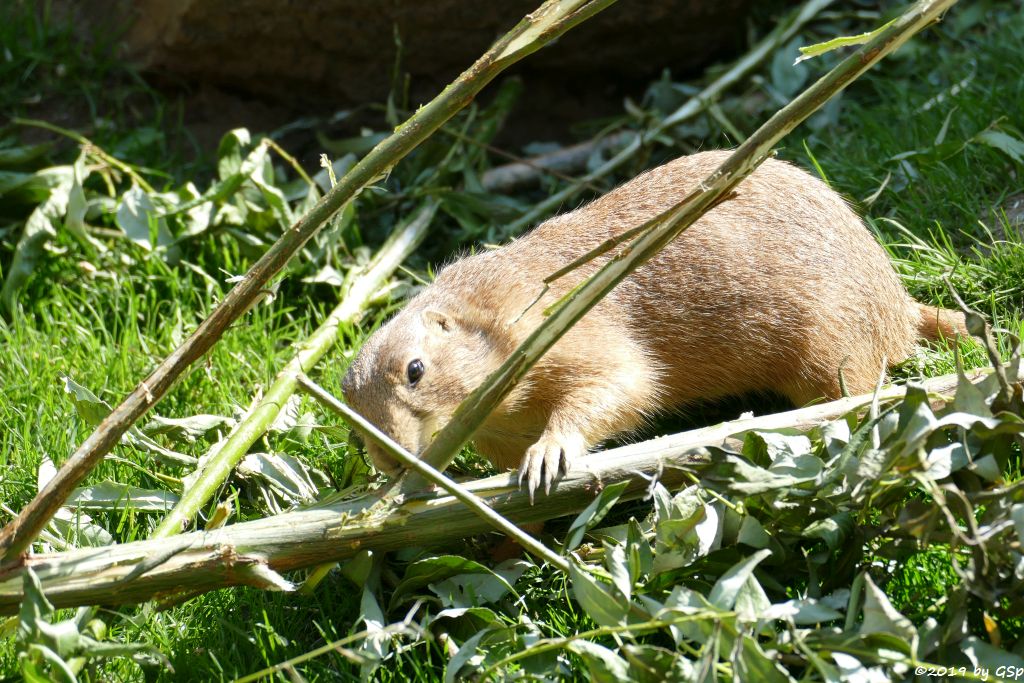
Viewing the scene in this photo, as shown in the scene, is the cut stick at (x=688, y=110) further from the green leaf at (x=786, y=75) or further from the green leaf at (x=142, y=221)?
the green leaf at (x=142, y=221)

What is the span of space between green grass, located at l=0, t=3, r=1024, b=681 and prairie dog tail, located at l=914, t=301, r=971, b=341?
0.11m

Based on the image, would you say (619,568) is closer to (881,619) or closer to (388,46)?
(881,619)

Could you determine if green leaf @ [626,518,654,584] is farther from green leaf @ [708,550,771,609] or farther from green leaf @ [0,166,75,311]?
green leaf @ [0,166,75,311]

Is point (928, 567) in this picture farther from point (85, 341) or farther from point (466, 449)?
point (85, 341)

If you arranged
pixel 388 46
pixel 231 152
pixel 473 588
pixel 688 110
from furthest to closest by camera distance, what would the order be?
1. pixel 388 46
2. pixel 688 110
3. pixel 231 152
4. pixel 473 588

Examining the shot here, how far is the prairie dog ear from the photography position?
14.1ft

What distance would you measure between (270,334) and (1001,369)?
3432 mm

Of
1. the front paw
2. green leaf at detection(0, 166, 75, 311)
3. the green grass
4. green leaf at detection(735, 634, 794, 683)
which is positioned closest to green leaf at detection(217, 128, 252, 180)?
the green grass

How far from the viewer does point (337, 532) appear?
131 inches

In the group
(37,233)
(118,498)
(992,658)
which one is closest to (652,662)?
(992,658)

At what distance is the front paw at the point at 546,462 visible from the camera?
347 centimetres

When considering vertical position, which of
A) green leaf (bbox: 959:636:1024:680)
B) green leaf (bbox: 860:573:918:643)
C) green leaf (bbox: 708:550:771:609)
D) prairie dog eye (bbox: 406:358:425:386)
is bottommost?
green leaf (bbox: 959:636:1024:680)

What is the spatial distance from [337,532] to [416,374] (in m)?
0.90

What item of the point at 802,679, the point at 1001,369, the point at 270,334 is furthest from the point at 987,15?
the point at 802,679
